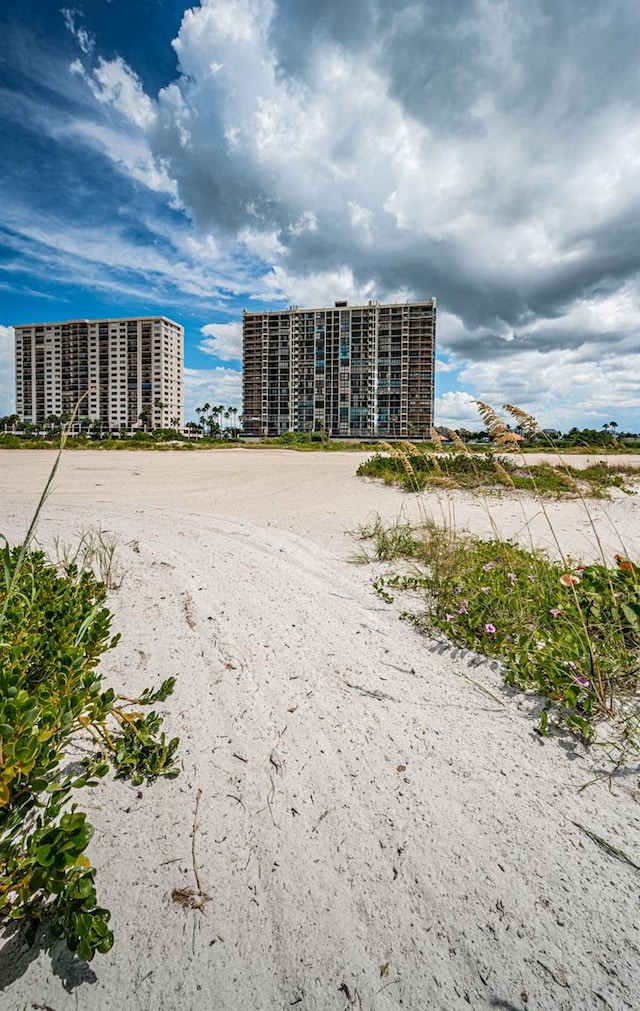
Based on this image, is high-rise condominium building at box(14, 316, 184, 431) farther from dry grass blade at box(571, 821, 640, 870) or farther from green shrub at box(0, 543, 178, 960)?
dry grass blade at box(571, 821, 640, 870)

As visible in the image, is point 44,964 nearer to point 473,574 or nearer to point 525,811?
point 525,811

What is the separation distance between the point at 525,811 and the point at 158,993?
153cm

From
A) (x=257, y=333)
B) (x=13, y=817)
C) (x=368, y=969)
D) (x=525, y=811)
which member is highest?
(x=257, y=333)

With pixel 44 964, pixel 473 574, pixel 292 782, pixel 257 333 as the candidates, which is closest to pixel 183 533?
pixel 473 574

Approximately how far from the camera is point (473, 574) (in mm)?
Result: 4125

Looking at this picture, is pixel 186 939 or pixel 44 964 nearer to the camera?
pixel 44 964

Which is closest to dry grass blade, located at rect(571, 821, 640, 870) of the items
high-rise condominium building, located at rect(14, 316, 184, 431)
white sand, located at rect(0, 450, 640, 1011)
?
white sand, located at rect(0, 450, 640, 1011)

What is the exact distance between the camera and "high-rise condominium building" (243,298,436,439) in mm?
99000

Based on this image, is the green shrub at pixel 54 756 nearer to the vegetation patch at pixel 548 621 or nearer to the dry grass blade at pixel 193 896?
the dry grass blade at pixel 193 896

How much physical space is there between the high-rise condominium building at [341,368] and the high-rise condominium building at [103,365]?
21632 millimetres

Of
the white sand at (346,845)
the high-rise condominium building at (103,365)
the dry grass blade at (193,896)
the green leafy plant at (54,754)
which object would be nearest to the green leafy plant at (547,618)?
the white sand at (346,845)

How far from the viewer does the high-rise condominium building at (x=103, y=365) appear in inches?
3942

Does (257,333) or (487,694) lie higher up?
(257,333)

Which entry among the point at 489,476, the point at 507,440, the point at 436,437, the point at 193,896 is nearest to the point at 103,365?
the point at 489,476
